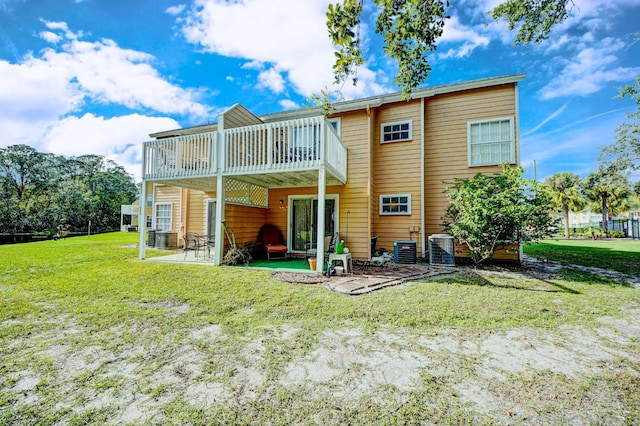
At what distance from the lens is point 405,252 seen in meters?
8.41

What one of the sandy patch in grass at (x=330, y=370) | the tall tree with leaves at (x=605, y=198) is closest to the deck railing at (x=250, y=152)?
the sandy patch in grass at (x=330, y=370)

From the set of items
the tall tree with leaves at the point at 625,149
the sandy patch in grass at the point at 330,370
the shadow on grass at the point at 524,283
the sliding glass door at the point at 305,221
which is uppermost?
the tall tree with leaves at the point at 625,149

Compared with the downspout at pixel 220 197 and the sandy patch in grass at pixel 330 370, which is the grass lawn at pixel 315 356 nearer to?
the sandy patch in grass at pixel 330 370

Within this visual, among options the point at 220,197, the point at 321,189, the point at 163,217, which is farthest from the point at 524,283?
the point at 163,217

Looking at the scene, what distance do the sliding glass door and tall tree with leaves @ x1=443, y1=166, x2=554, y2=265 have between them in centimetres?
403

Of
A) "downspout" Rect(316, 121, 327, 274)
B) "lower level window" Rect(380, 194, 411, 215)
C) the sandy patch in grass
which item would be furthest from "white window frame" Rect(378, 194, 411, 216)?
the sandy patch in grass

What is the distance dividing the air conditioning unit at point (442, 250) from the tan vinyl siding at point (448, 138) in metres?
1.13

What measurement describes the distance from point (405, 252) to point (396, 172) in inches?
115

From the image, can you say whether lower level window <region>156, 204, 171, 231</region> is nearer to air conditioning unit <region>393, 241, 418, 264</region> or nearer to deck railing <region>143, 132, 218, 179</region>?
deck railing <region>143, 132, 218, 179</region>

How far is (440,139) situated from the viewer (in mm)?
9297

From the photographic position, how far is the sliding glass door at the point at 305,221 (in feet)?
31.3

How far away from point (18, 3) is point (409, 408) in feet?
50.2

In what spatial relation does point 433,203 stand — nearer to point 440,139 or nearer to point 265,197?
point 440,139

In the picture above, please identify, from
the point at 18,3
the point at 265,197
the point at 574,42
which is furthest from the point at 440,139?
the point at 18,3
